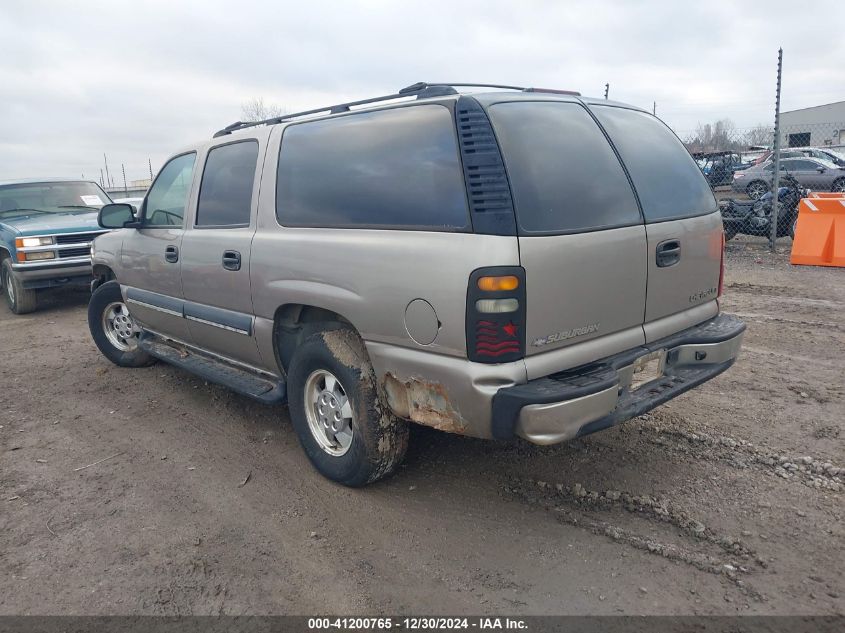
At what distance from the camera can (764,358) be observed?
18.1 ft

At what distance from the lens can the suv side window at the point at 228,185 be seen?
13.5ft

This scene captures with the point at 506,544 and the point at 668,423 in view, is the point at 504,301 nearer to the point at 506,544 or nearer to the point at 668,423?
the point at 506,544

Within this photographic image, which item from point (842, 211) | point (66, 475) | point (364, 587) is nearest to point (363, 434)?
point (364, 587)

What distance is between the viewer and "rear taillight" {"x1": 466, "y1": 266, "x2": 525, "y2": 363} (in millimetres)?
2666

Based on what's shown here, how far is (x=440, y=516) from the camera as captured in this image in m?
3.30

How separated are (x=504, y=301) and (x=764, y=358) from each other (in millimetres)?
3913

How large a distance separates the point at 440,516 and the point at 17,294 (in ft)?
27.9

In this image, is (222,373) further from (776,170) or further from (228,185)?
(776,170)

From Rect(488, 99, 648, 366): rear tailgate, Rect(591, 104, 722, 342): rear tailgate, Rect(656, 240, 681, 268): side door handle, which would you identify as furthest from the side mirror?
Rect(656, 240, 681, 268): side door handle

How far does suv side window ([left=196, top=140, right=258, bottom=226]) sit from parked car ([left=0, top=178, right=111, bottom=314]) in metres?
5.14

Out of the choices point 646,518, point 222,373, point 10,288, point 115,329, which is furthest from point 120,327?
point 646,518

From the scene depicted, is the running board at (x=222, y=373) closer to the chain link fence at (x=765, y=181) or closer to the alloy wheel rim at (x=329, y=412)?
the alloy wheel rim at (x=329, y=412)

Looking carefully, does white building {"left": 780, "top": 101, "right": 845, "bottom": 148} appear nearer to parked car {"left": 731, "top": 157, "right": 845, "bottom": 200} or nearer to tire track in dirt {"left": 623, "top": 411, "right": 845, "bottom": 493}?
parked car {"left": 731, "top": 157, "right": 845, "bottom": 200}

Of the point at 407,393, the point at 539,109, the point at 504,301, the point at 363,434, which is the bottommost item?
the point at 363,434
